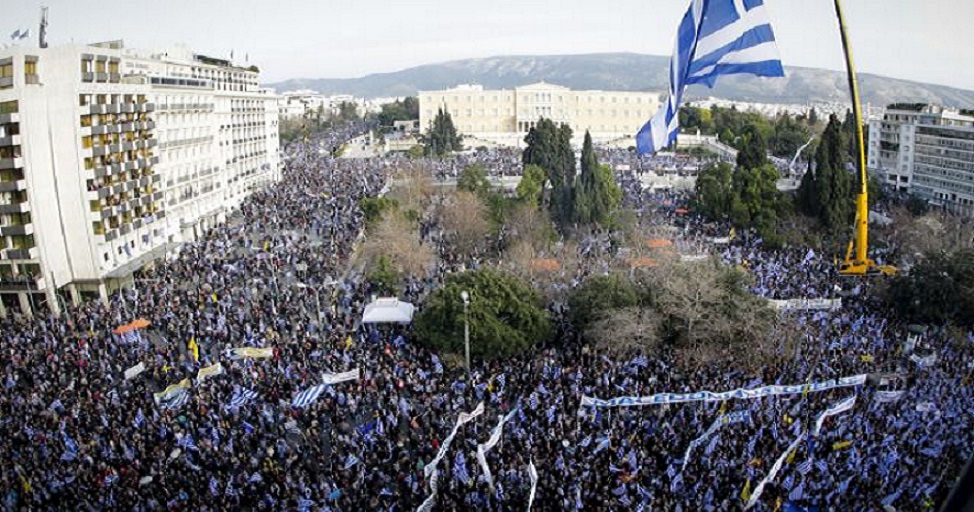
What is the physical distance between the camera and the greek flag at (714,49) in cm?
1041

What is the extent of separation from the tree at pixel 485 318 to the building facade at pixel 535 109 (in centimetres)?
7245

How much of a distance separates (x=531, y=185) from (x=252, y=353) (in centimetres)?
2251

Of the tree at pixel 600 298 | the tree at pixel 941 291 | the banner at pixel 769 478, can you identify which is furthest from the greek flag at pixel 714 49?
the tree at pixel 941 291

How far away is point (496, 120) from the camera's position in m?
96.9

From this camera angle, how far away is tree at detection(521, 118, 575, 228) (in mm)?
40062

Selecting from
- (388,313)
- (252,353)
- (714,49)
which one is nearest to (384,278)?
(388,313)

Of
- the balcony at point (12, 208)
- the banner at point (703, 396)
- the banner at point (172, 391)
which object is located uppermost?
the balcony at point (12, 208)

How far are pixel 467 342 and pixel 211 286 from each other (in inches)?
509

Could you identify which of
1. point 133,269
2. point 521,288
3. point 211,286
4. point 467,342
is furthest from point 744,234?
point 133,269

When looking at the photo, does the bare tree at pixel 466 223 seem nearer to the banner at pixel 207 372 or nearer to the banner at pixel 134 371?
the banner at pixel 207 372

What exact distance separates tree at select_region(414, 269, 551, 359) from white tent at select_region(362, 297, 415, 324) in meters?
0.92

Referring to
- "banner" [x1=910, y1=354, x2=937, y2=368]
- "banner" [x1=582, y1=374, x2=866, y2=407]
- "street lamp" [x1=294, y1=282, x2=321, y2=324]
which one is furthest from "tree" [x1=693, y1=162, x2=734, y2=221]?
"banner" [x1=582, y1=374, x2=866, y2=407]

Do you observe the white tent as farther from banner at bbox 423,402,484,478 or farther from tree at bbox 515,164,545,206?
tree at bbox 515,164,545,206

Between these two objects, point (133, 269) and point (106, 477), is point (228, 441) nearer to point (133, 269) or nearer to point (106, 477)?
point (106, 477)
